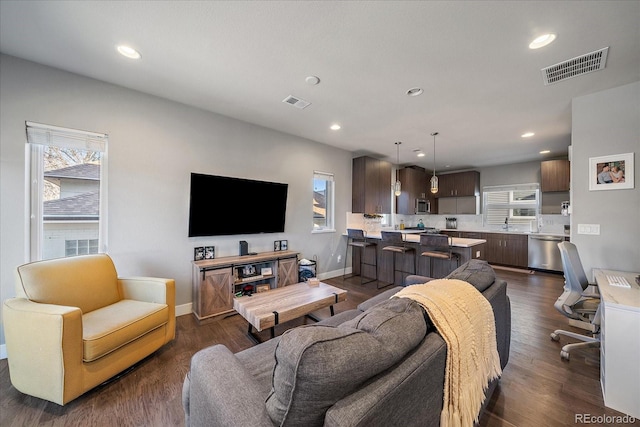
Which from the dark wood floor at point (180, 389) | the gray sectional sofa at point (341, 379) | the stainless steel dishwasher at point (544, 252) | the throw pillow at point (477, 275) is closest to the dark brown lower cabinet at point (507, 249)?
the stainless steel dishwasher at point (544, 252)

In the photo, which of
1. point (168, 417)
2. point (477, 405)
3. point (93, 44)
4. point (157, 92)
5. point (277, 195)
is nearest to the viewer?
point (477, 405)

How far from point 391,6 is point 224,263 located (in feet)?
10.1

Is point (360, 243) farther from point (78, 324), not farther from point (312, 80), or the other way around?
point (78, 324)

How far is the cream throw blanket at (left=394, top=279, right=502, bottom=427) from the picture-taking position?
1.03 metres

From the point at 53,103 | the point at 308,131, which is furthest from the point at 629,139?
the point at 53,103

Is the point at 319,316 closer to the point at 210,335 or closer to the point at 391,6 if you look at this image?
the point at 210,335

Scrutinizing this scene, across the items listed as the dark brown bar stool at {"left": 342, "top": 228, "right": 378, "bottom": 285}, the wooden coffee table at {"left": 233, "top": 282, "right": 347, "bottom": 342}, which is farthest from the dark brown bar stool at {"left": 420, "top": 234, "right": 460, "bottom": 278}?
the wooden coffee table at {"left": 233, "top": 282, "right": 347, "bottom": 342}

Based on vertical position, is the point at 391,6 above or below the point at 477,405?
above

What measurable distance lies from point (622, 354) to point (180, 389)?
319 centimetres

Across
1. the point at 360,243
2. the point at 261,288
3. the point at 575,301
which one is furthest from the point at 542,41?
the point at 261,288

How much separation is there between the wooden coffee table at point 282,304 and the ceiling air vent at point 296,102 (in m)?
2.32

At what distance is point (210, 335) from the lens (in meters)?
2.61

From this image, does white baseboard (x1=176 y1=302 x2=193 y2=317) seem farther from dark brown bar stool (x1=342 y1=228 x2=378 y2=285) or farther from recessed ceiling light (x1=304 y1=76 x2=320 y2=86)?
recessed ceiling light (x1=304 y1=76 x2=320 y2=86)

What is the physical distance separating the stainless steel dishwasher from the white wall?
223 inches
